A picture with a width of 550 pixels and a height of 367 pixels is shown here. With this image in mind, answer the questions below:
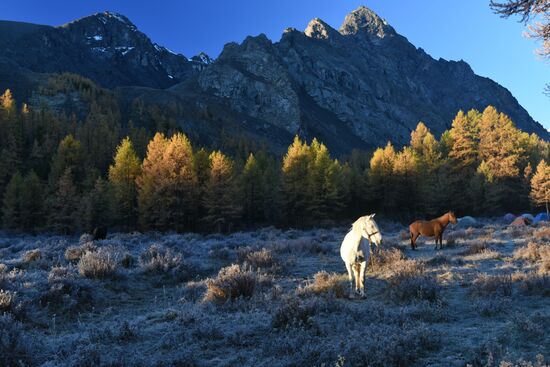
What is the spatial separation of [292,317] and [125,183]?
39.1m

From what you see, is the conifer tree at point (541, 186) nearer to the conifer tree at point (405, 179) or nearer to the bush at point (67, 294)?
the conifer tree at point (405, 179)

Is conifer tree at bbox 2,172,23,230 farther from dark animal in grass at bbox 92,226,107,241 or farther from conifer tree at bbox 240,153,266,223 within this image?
dark animal in grass at bbox 92,226,107,241

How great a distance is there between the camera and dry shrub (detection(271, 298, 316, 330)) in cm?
598

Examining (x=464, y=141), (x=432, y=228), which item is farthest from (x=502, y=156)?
(x=432, y=228)

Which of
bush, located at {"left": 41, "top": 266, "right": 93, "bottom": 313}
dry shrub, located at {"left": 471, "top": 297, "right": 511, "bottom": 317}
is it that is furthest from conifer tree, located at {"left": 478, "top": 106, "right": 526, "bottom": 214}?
bush, located at {"left": 41, "top": 266, "right": 93, "bottom": 313}

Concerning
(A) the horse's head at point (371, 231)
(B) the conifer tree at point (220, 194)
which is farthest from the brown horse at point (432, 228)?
(B) the conifer tree at point (220, 194)

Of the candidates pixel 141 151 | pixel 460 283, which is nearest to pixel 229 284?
pixel 460 283

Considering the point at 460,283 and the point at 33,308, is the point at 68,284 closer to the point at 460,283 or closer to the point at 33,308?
the point at 33,308

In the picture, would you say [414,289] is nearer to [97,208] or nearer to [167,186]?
[167,186]

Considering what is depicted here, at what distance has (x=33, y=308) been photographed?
764cm

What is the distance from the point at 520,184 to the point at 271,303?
55.8m

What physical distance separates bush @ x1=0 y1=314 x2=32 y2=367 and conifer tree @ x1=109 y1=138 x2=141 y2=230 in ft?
122

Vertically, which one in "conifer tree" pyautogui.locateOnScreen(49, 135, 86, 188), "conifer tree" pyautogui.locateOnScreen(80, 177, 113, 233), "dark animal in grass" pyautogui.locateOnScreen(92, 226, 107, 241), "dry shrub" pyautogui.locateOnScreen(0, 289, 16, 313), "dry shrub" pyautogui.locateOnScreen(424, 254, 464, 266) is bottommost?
"dry shrub" pyautogui.locateOnScreen(424, 254, 464, 266)

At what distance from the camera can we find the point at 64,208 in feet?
136
